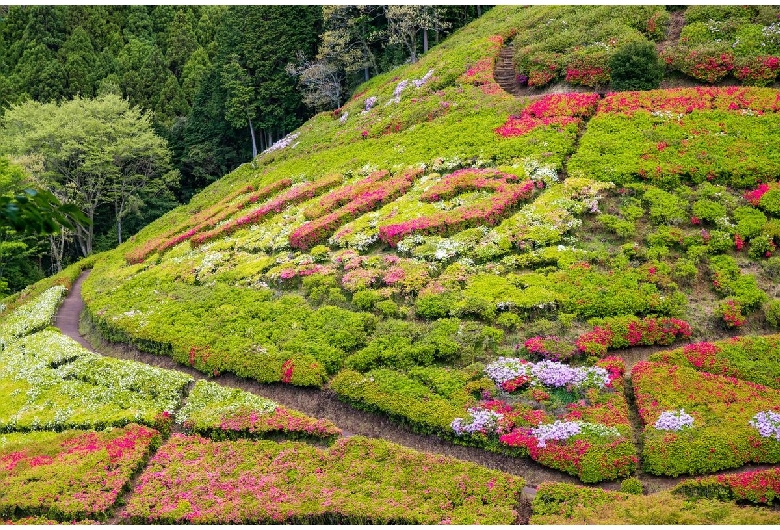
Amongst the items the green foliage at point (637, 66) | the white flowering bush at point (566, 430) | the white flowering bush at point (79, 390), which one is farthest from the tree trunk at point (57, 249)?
the white flowering bush at point (566, 430)

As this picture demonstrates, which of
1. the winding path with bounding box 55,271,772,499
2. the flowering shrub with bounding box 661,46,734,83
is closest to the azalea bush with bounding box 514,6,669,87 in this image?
the flowering shrub with bounding box 661,46,734,83

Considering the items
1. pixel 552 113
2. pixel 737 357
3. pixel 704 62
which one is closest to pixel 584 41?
pixel 552 113

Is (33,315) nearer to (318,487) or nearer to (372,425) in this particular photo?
(372,425)

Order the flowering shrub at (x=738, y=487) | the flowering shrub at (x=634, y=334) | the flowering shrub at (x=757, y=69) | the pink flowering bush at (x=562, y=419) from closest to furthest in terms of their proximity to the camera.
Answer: the flowering shrub at (x=738, y=487), the pink flowering bush at (x=562, y=419), the flowering shrub at (x=634, y=334), the flowering shrub at (x=757, y=69)

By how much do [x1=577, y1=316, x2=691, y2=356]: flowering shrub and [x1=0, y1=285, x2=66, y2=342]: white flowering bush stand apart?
23.1 m

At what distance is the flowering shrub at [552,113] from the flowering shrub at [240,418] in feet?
58.8

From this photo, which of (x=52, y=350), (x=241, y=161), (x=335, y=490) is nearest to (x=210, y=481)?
(x=335, y=490)

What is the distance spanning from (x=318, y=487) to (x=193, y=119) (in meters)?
48.6

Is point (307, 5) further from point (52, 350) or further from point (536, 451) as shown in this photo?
point (536, 451)

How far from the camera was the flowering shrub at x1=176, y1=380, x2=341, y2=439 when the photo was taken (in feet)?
63.2

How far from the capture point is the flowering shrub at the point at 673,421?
16.8 metres

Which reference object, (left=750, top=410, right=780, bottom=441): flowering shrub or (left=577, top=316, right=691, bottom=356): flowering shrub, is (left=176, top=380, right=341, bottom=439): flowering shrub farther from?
(left=750, top=410, right=780, bottom=441): flowering shrub

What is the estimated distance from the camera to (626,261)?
75.3 ft

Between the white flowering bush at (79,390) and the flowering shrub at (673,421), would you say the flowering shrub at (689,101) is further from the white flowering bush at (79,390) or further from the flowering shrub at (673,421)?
the white flowering bush at (79,390)
